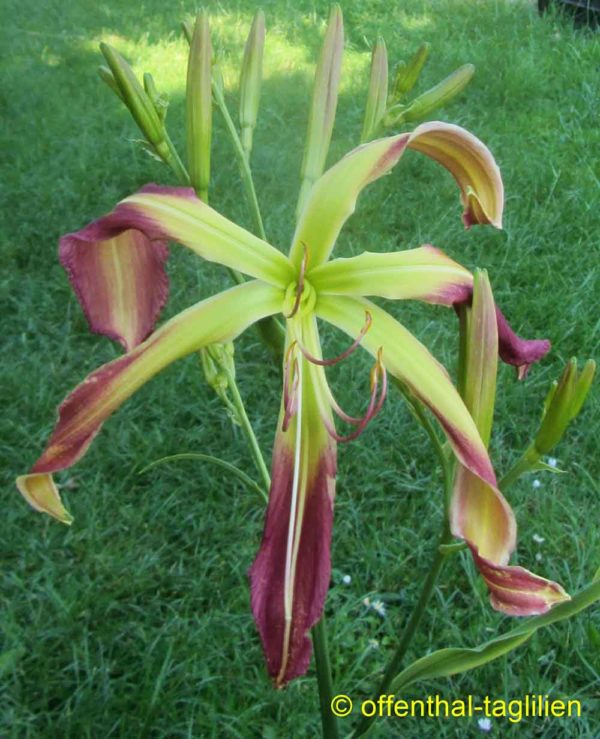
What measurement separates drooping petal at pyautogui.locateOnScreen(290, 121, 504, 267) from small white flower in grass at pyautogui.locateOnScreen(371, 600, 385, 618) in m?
1.15

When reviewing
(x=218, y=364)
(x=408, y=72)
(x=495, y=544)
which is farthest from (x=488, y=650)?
(x=408, y=72)

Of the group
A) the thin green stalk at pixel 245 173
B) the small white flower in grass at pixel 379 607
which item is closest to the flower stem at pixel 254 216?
the thin green stalk at pixel 245 173

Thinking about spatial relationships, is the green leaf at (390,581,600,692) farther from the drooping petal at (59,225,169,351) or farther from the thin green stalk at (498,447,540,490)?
the drooping petal at (59,225,169,351)

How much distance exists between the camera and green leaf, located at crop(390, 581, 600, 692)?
940 mm

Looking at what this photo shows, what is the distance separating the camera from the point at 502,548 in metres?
0.69

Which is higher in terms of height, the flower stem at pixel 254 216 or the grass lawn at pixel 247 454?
the flower stem at pixel 254 216

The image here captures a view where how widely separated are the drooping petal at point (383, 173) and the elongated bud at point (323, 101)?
0.09 meters

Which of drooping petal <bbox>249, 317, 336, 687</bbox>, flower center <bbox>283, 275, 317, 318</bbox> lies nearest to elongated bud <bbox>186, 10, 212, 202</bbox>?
flower center <bbox>283, 275, 317, 318</bbox>

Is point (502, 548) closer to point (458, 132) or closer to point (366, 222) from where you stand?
point (458, 132)

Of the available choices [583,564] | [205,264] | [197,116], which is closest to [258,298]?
[197,116]

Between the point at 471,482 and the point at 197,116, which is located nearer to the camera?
the point at 471,482

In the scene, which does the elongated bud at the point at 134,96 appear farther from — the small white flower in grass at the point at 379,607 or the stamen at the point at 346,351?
the small white flower in grass at the point at 379,607

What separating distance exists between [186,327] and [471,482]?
27 cm

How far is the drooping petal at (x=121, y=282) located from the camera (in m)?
0.79
